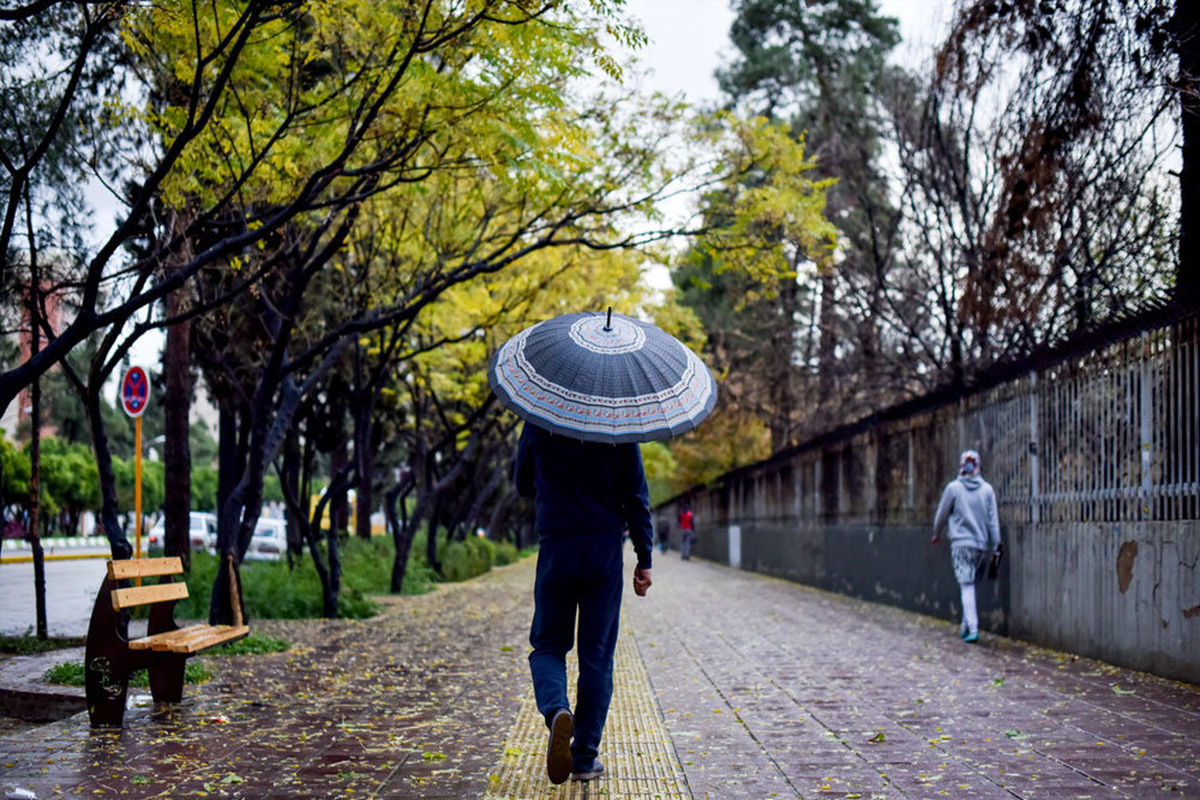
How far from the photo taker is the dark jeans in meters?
5.61

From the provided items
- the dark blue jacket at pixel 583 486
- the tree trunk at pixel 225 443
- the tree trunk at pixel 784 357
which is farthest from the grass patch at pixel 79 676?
the tree trunk at pixel 784 357

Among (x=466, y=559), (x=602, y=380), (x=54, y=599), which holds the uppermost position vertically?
(x=602, y=380)

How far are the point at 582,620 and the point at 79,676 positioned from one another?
15.3 ft

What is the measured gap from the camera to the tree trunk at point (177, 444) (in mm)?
14125

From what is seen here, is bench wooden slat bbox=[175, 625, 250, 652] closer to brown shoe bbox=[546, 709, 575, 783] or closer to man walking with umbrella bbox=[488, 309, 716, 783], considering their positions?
man walking with umbrella bbox=[488, 309, 716, 783]

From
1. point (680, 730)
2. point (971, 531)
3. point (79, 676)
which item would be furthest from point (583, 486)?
point (971, 531)

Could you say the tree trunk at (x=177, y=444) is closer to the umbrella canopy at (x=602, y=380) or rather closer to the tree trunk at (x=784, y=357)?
the umbrella canopy at (x=602, y=380)

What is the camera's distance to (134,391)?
→ 41.6 ft

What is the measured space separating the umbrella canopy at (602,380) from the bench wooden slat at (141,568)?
9.17 ft

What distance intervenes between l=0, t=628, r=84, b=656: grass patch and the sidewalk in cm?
182

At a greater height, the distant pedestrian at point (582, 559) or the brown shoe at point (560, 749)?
the distant pedestrian at point (582, 559)

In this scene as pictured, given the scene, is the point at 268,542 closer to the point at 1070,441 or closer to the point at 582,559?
the point at 1070,441

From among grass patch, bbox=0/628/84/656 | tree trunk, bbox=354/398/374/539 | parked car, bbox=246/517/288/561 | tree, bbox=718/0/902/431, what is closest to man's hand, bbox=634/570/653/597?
grass patch, bbox=0/628/84/656

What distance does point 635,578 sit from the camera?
233 inches
